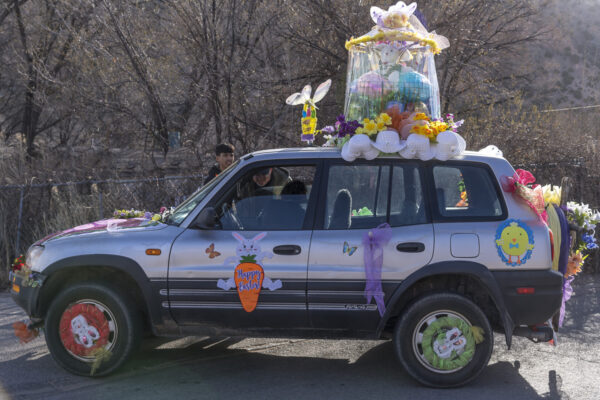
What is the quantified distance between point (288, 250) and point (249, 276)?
0.37 m

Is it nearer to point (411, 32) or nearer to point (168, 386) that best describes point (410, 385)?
point (168, 386)

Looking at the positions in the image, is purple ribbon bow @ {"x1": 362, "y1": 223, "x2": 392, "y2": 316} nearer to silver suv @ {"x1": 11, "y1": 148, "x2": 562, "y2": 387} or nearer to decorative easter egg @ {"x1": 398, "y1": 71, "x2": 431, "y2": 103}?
silver suv @ {"x1": 11, "y1": 148, "x2": 562, "y2": 387}

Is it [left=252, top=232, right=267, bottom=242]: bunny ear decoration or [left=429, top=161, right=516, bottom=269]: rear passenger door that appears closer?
[left=429, top=161, right=516, bottom=269]: rear passenger door

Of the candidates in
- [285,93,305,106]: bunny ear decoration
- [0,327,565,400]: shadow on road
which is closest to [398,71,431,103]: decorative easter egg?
[285,93,305,106]: bunny ear decoration

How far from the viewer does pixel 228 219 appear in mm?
5176

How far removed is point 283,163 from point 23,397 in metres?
2.68

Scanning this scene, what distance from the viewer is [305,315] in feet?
16.4

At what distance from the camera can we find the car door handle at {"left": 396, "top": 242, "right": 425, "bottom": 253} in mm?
4918

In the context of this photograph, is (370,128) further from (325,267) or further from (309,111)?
(325,267)

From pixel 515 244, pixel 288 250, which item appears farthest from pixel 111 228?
pixel 515 244

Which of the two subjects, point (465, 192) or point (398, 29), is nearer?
point (465, 192)

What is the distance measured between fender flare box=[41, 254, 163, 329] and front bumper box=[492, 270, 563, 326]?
2.67 meters

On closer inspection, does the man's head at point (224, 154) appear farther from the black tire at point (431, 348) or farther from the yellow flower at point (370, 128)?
the black tire at point (431, 348)

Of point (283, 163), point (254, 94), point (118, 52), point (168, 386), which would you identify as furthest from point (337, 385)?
point (118, 52)
